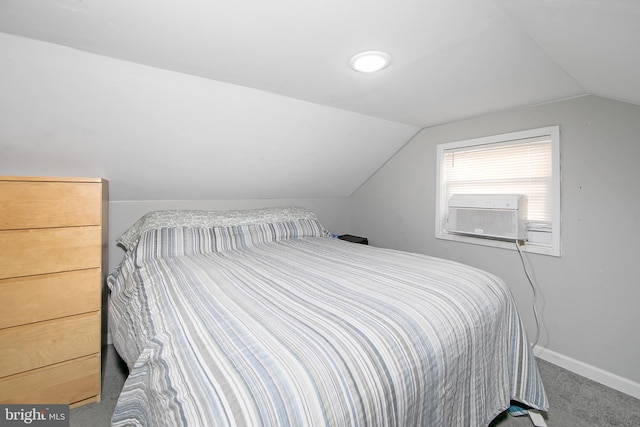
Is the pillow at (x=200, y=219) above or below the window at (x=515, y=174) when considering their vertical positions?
below

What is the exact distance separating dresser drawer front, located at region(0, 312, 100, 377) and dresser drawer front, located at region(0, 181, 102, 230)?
1.76 ft

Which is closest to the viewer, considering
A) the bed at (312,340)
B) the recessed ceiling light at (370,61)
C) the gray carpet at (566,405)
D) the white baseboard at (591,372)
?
the bed at (312,340)

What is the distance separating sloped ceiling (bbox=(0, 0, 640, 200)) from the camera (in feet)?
3.36

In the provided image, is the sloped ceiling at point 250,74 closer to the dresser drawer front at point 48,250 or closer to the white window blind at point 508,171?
the white window blind at point 508,171

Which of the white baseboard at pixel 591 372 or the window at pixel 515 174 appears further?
the window at pixel 515 174

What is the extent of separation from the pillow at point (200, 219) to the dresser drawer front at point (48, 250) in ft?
1.35

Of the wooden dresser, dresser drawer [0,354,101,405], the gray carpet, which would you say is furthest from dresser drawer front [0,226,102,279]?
the gray carpet

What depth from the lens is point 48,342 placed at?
1469 mm

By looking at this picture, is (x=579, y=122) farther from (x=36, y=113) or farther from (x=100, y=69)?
(x=36, y=113)

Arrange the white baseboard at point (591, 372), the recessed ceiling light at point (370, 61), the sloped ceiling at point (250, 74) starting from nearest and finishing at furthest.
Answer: the sloped ceiling at point (250, 74), the recessed ceiling light at point (370, 61), the white baseboard at point (591, 372)

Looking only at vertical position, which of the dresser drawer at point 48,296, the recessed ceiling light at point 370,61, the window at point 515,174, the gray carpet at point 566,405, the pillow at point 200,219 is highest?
the recessed ceiling light at point 370,61

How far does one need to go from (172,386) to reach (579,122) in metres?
2.72

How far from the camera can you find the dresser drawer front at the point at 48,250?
138cm

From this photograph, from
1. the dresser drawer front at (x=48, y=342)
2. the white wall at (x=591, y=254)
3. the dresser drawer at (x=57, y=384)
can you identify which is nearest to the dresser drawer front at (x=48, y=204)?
the dresser drawer front at (x=48, y=342)
